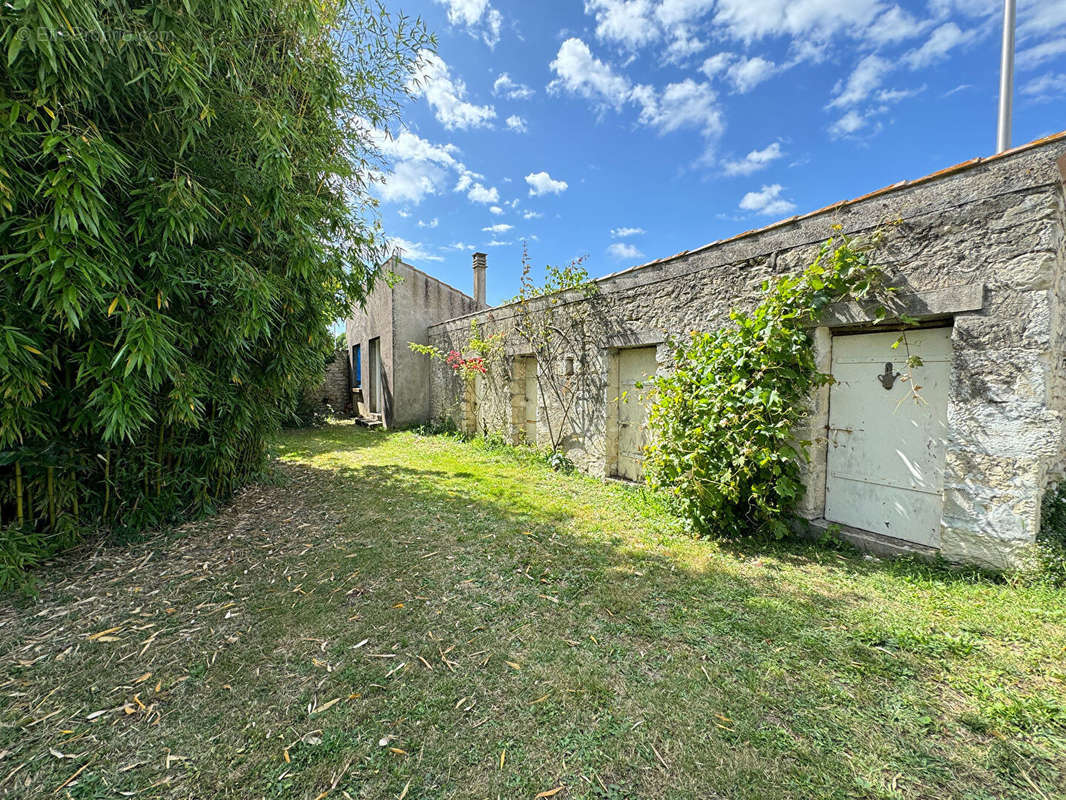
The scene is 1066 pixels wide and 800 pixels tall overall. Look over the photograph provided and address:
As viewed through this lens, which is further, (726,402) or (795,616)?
(726,402)

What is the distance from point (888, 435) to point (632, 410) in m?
2.48

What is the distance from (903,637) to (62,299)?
4.53m

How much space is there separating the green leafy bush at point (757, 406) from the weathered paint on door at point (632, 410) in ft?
4.18

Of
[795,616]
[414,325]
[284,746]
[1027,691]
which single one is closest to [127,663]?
[284,746]

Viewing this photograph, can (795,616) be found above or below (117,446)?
below

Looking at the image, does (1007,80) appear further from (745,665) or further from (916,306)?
(745,665)

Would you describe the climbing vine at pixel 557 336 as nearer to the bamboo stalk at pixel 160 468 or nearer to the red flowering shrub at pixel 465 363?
the red flowering shrub at pixel 465 363

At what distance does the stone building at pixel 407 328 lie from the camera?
977 cm

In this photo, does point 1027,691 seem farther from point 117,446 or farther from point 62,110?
point 117,446

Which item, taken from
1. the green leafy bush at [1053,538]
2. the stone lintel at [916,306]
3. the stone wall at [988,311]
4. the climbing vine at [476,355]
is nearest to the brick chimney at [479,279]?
the climbing vine at [476,355]

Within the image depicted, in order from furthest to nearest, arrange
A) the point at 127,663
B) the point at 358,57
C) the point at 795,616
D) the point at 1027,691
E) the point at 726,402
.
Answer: the point at 358,57 < the point at 726,402 < the point at 795,616 < the point at 127,663 < the point at 1027,691

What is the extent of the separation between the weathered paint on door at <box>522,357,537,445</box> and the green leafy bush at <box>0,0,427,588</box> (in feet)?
10.9

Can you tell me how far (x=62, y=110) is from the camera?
2059 mm

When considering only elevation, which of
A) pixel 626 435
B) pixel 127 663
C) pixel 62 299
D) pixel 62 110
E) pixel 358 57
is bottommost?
pixel 127 663
